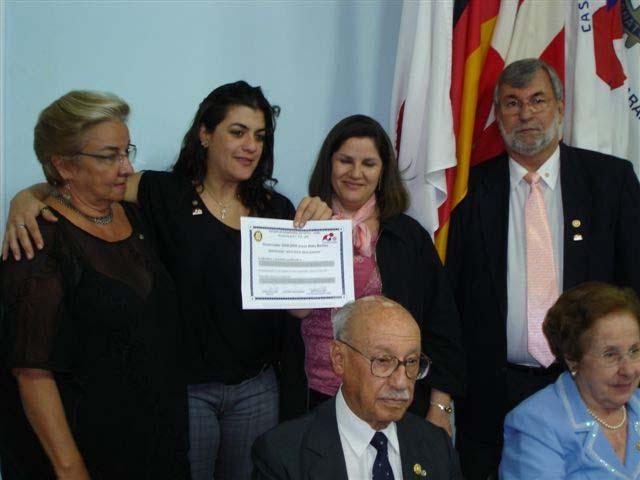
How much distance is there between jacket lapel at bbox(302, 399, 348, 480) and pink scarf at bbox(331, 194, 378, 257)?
94 centimetres

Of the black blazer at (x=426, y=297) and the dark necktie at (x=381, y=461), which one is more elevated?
the black blazer at (x=426, y=297)

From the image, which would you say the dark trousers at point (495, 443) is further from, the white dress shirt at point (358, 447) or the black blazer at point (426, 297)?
the white dress shirt at point (358, 447)

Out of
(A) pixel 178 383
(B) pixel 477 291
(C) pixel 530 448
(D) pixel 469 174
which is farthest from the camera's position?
(D) pixel 469 174

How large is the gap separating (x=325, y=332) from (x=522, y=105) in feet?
4.12

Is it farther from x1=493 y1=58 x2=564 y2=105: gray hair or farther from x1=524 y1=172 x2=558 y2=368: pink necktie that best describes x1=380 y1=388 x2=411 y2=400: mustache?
x1=493 y1=58 x2=564 y2=105: gray hair

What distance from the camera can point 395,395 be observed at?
224 centimetres

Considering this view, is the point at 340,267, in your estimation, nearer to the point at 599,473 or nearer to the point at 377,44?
the point at 599,473

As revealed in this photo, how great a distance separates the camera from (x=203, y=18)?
3.74 metres

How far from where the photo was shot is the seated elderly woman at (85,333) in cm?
241

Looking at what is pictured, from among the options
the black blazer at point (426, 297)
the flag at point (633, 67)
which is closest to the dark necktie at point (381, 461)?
the black blazer at point (426, 297)

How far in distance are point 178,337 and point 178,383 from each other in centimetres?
16

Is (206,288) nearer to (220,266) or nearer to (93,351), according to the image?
(220,266)

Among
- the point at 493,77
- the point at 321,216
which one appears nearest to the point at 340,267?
the point at 321,216

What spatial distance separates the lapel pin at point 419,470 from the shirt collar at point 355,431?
63 mm
